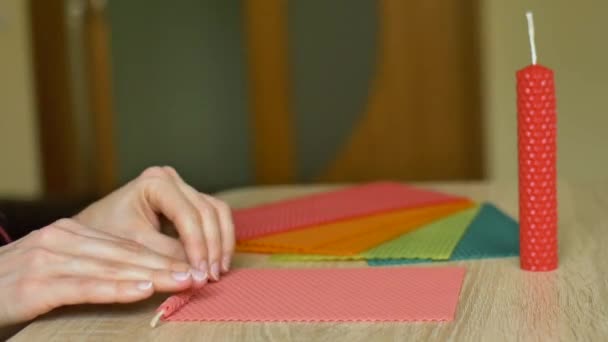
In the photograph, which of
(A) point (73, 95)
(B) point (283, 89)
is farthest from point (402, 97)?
(A) point (73, 95)

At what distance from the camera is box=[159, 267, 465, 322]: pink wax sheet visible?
79 cm

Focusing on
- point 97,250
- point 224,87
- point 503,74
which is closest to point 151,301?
point 97,250

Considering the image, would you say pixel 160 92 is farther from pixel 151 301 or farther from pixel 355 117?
pixel 151 301

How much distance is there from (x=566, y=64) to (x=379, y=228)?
2.28 meters

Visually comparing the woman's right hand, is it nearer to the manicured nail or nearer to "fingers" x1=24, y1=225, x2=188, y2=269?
"fingers" x1=24, y1=225, x2=188, y2=269

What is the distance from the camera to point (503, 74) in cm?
335

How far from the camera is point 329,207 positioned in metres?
1.36

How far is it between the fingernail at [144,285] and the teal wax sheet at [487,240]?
0.28m

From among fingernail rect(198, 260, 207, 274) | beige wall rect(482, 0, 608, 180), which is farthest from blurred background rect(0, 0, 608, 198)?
fingernail rect(198, 260, 207, 274)

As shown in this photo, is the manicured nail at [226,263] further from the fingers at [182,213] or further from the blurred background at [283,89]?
the blurred background at [283,89]

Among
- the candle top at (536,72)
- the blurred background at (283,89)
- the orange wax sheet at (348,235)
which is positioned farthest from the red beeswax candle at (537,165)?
the blurred background at (283,89)

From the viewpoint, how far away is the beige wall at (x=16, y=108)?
13.6 feet

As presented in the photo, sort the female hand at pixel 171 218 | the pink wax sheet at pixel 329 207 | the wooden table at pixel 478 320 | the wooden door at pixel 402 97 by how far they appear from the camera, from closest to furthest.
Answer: the wooden table at pixel 478 320
the female hand at pixel 171 218
the pink wax sheet at pixel 329 207
the wooden door at pixel 402 97

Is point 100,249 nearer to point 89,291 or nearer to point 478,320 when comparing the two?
point 89,291
